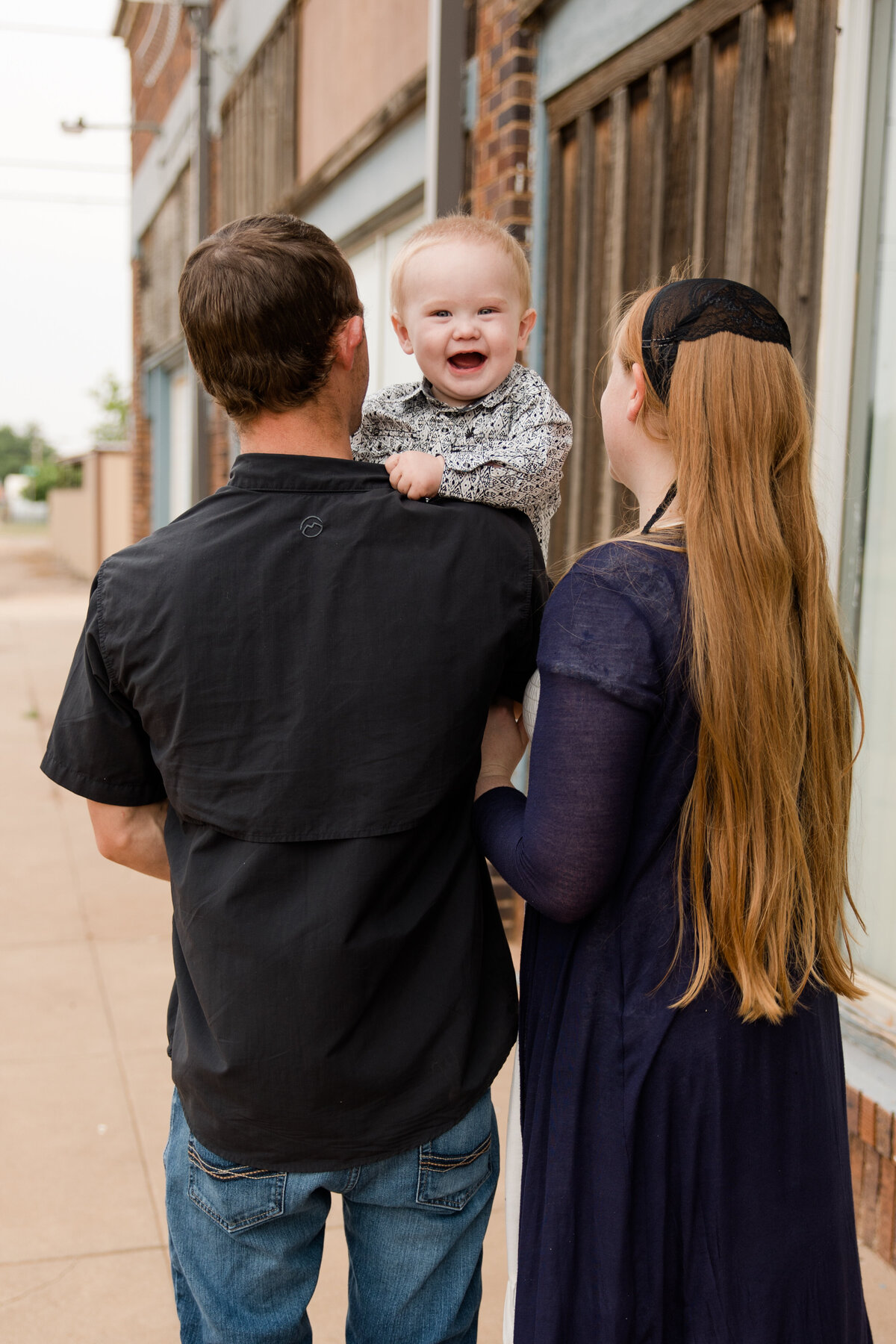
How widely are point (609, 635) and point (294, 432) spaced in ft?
1.62

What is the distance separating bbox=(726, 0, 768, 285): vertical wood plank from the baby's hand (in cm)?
206

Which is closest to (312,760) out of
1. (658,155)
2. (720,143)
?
(720,143)

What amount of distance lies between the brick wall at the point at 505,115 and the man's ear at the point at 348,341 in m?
3.50

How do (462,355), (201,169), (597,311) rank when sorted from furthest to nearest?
(201,169)
(597,311)
(462,355)

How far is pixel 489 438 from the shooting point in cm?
204

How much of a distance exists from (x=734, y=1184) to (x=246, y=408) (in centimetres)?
119

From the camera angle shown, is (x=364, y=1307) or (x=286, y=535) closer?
(x=286, y=535)

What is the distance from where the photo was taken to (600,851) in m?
1.50

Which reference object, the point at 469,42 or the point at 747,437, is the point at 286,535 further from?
the point at 469,42

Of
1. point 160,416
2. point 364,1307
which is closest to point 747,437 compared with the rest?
point 364,1307

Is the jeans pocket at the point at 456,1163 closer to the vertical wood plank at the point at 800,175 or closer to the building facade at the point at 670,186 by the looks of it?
the building facade at the point at 670,186

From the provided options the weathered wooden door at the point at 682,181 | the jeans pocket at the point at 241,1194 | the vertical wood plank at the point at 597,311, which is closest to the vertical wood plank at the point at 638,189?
the weathered wooden door at the point at 682,181

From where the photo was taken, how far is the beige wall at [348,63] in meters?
6.04

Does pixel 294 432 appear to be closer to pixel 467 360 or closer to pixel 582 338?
pixel 467 360
